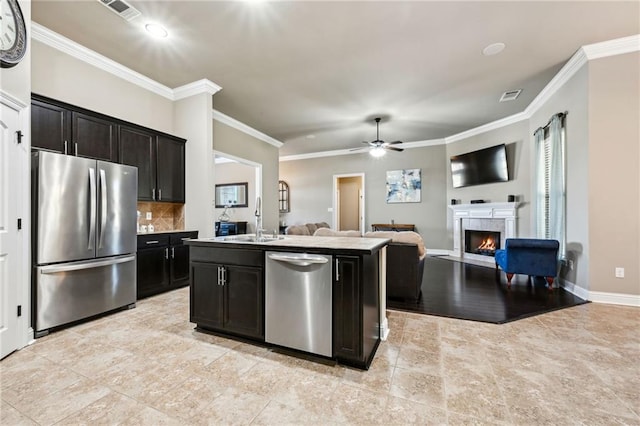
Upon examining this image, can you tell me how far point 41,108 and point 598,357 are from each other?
557cm

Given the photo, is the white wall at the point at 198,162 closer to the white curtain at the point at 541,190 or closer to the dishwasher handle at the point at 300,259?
the dishwasher handle at the point at 300,259

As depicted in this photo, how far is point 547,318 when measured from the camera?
113 inches

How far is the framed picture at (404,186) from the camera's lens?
7.65m

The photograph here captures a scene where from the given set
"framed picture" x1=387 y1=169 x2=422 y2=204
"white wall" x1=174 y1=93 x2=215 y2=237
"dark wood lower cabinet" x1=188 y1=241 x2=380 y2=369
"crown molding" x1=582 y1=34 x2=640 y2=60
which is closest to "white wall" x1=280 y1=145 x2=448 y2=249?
"framed picture" x1=387 y1=169 x2=422 y2=204

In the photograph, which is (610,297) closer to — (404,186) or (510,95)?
(510,95)

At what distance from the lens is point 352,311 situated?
192cm

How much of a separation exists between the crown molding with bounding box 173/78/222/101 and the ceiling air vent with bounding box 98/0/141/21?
1.28 metres

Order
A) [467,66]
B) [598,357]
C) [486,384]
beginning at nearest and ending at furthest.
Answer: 1. [486,384]
2. [598,357]
3. [467,66]

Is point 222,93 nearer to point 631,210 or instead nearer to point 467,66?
point 467,66

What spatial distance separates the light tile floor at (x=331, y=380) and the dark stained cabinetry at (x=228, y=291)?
0.16 meters

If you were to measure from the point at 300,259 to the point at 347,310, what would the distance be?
0.51 meters

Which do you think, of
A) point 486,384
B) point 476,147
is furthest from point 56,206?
point 476,147

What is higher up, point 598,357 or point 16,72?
point 16,72

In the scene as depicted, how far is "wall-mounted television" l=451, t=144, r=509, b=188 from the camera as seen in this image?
19.3 ft
